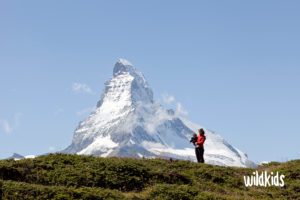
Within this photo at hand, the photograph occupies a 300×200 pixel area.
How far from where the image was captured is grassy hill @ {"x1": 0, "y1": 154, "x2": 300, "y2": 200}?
2761 cm

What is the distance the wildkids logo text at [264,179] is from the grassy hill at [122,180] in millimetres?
423

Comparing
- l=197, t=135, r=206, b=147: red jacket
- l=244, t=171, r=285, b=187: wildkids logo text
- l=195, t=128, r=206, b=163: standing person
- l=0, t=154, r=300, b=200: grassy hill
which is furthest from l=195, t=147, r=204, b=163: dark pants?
l=244, t=171, r=285, b=187: wildkids logo text

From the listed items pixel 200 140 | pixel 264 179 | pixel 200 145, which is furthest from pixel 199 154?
pixel 264 179

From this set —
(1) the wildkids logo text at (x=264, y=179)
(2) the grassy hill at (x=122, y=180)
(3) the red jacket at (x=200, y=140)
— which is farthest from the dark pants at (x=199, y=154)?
(1) the wildkids logo text at (x=264, y=179)

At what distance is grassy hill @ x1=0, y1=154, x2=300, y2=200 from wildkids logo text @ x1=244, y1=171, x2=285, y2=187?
423 mm

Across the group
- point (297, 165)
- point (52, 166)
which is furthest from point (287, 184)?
point (52, 166)

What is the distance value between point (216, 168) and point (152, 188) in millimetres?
8850

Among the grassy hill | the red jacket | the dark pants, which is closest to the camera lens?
the grassy hill

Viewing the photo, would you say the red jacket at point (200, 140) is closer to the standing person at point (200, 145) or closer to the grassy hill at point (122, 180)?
the standing person at point (200, 145)

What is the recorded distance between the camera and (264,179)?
36.9 meters

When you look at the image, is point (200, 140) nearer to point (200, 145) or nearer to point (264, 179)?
point (200, 145)

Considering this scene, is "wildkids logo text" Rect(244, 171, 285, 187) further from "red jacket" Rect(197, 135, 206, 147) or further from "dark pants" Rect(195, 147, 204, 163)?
"dark pants" Rect(195, 147, 204, 163)

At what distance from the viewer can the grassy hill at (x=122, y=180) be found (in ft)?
90.6

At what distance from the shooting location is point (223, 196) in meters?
31.0
